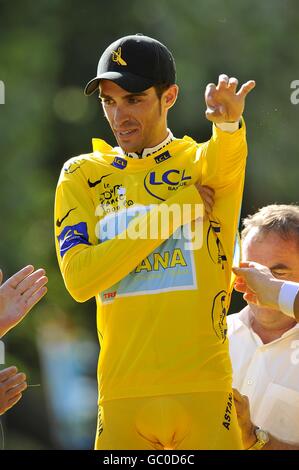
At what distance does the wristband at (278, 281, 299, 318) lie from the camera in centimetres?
435

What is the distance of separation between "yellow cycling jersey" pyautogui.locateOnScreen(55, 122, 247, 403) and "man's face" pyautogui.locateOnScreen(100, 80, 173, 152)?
7cm

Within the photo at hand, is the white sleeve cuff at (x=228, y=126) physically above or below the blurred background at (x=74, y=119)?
above

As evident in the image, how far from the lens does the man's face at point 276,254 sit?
4.96m

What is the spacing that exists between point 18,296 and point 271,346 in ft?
3.63

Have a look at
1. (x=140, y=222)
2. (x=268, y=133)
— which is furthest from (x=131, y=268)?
(x=268, y=133)

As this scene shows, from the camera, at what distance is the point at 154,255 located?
4.38 meters

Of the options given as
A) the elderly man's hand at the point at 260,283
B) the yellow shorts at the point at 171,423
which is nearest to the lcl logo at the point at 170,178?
the elderly man's hand at the point at 260,283

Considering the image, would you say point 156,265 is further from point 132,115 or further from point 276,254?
point 276,254

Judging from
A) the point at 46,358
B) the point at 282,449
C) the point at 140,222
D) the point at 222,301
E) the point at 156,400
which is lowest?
the point at 46,358

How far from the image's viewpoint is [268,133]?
9.42m

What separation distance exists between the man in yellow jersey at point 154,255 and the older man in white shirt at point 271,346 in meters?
0.50

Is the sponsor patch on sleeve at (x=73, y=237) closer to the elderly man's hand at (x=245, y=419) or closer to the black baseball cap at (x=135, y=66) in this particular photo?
the black baseball cap at (x=135, y=66)
